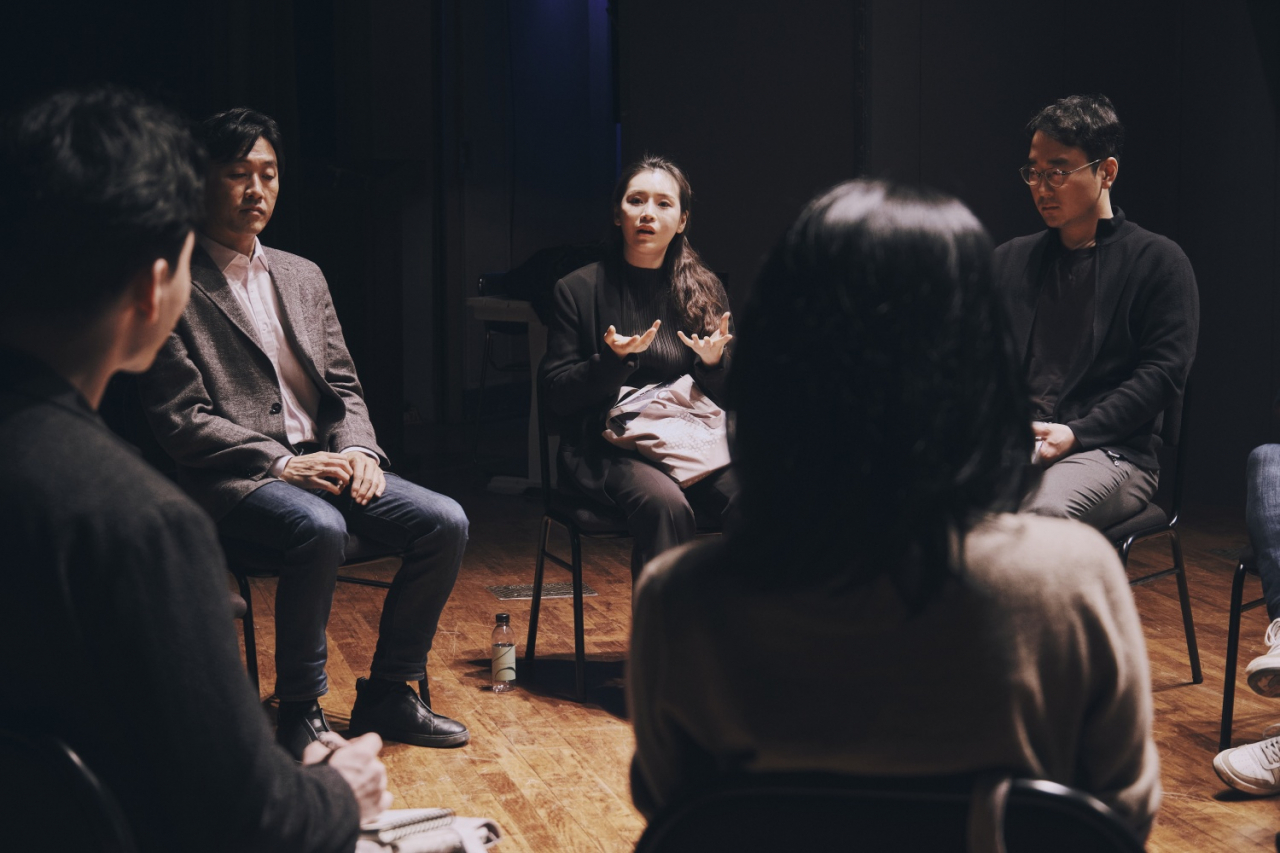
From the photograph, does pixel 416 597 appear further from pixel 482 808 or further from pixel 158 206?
pixel 158 206

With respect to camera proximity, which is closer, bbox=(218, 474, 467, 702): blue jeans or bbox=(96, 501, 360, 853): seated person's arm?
bbox=(96, 501, 360, 853): seated person's arm

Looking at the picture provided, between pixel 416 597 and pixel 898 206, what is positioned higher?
pixel 898 206

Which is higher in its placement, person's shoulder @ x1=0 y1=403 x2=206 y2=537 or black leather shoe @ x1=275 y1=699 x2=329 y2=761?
person's shoulder @ x1=0 y1=403 x2=206 y2=537

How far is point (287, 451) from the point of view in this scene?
8.82ft

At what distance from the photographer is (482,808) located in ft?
7.84

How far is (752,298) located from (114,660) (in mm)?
557

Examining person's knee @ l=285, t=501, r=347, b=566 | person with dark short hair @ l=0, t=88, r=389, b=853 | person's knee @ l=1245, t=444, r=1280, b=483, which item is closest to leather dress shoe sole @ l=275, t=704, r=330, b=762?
person's knee @ l=285, t=501, r=347, b=566

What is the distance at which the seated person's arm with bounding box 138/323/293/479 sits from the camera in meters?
2.55

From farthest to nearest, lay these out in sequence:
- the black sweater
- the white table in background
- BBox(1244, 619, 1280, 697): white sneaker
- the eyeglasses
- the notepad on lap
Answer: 1. the white table in background
2. the eyeglasses
3. BBox(1244, 619, 1280, 697): white sneaker
4. the notepad on lap
5. the black sweater

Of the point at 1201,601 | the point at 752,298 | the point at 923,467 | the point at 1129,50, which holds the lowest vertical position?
the point at 1201,601

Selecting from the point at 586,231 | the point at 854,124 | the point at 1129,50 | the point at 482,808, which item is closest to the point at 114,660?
the point at 482,808

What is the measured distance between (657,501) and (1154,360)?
1.19 meters

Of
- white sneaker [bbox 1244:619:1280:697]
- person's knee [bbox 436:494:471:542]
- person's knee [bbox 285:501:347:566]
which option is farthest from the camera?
person's knee [bbox 436:494:471:542]

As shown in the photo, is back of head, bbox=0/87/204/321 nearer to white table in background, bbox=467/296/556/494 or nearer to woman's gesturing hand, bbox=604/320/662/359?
woman's gesturing hand, bbox=604/320/662/359
